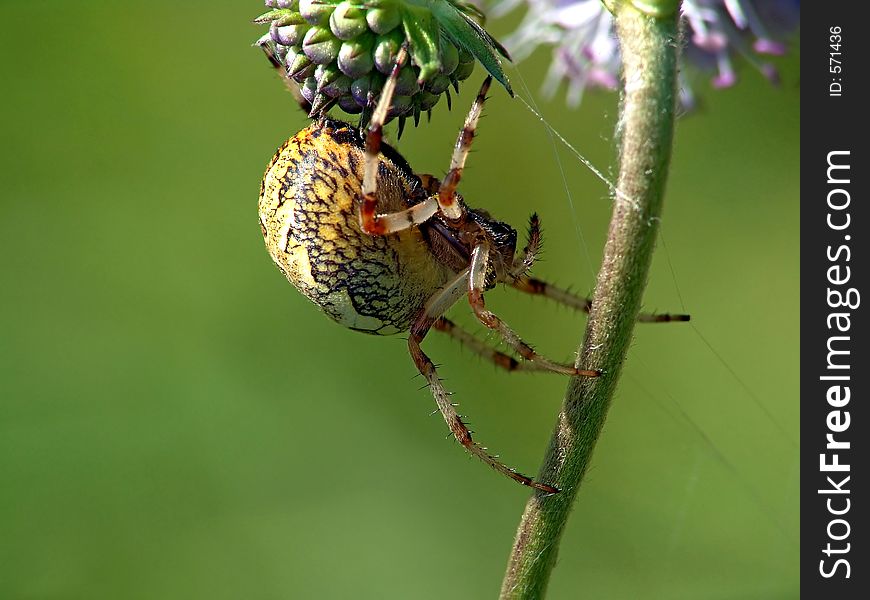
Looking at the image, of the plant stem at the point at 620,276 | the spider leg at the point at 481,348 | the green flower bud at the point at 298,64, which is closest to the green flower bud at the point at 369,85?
the green flower bud at the point at 298,64

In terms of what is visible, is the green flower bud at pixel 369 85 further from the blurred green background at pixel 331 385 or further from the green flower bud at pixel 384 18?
the blurred green background at pixel 331 385

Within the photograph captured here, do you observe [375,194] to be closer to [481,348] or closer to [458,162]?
[458,162]

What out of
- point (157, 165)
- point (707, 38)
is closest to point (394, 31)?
point (707, 38)

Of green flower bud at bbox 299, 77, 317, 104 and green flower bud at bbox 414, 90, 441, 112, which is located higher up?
green flower bud at bbox 299, 77, 317, 104

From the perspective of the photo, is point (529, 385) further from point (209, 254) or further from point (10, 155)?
point (10, 155)

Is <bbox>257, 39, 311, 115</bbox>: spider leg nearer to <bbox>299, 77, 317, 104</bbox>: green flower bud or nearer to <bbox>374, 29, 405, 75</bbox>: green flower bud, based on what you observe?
<bbox>299, 77, 317, 104</bbox>: green flower bud

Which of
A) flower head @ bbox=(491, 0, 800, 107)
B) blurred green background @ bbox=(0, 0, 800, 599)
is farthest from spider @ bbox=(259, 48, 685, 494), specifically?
blurred green background @ bbox=(0, 0, 800, 599)
